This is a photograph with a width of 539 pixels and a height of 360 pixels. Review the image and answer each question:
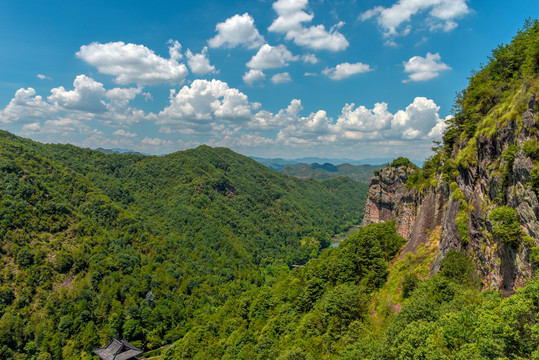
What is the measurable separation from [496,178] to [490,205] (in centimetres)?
307

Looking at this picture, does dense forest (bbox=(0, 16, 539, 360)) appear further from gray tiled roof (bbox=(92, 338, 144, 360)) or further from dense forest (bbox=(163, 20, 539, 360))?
gray tiled roof (bbox=(92, 338, 144, 360))

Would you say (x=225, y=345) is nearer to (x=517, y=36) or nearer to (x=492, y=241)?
(x=492, y=241)

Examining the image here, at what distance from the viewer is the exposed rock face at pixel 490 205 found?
24234mm

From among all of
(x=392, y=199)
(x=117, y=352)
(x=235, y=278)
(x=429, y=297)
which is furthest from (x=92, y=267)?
(x=429, y=297)

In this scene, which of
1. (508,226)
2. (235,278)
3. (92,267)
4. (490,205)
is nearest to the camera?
(508,226)

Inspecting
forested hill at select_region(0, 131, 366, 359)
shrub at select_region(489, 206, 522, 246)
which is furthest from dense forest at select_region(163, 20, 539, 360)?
forested hill at select_region(0, 131, 366, 359)

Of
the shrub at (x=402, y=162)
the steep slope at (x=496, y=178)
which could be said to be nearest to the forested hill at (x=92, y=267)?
the shrub at (x=402, y=162)

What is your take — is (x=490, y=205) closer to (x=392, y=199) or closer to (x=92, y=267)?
(x=392, y=199)

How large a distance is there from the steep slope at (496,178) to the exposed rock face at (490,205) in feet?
0.26

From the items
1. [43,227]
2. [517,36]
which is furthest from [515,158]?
[43,227]

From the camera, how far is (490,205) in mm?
30688

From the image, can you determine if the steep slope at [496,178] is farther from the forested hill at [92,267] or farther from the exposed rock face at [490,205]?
the forested hill at [92,267]

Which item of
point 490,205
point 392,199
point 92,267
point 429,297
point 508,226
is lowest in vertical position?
point 92,267

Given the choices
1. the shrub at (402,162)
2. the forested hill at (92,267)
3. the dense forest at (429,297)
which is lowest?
the forested hill at (92,267)
